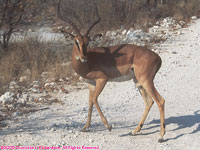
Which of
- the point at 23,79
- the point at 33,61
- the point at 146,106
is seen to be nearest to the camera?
the point at 146,106

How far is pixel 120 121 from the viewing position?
19.4ft

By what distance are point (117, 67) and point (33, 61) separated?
4.76m

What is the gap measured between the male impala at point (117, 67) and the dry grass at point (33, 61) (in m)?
3.03

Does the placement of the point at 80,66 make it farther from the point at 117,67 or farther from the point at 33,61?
the point at 33,61

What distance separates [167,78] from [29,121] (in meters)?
4.10

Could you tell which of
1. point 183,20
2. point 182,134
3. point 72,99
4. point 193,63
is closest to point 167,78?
point 193,63

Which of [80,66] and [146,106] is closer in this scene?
[80,66]

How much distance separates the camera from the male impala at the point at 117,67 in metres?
5.09

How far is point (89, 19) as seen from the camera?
12938 millimetres

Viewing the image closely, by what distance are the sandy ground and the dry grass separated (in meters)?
1.43

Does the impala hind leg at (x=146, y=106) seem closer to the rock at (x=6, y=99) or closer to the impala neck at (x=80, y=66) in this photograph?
the impala neck at (x=80, y=66)

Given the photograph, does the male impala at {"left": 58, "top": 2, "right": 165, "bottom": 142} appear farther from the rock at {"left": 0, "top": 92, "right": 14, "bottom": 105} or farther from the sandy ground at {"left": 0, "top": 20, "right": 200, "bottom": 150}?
the rock at {"left": 0, "top": 92, "right": 14, "bottom": 105}

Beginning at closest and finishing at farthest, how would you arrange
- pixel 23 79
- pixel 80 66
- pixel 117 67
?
1. pixel 80 66
2. pixel 117 67
3. pixel 23 79

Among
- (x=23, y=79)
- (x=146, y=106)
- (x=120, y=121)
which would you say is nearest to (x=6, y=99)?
(x=23, y=79)
